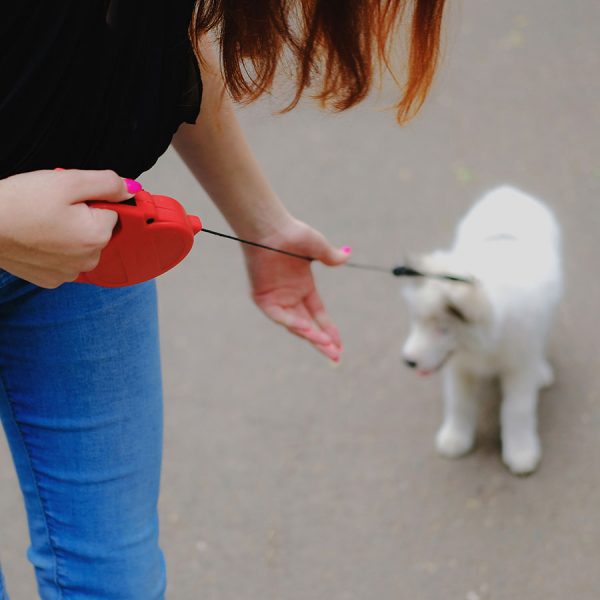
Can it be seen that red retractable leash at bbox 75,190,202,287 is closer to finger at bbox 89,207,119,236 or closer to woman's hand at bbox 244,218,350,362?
finger at bbox 89,207,119,236

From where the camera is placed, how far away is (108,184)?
94 cm

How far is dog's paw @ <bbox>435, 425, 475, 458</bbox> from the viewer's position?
7.43 ft

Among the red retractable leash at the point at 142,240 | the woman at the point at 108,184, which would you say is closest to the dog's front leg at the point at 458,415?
the woman at the point at 108,184

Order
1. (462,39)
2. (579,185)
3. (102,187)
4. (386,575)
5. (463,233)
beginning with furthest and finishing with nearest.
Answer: (462,39) < (579,185) < (463,233) < (386,575) < (102,187)

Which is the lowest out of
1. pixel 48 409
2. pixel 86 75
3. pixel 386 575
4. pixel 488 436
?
pixel 386 575

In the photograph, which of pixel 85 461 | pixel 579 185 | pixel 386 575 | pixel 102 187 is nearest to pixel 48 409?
pixel 85 461

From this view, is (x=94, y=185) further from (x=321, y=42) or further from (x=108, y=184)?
(x=321, y=42)

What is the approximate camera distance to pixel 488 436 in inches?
91.7

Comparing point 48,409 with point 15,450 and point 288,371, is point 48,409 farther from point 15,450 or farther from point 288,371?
point 288,371

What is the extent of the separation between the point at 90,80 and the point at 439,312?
1.14 metres

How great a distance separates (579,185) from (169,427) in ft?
5.26

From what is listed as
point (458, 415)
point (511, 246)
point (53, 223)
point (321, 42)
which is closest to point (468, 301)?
point (511, 246)

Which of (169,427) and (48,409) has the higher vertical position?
(48,409)

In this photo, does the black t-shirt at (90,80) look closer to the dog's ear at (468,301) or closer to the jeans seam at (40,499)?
the jeans seam at (40,499)
